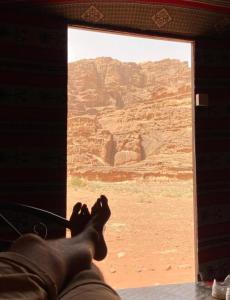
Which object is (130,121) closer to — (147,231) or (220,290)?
(147,231)

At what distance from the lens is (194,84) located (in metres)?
3.55

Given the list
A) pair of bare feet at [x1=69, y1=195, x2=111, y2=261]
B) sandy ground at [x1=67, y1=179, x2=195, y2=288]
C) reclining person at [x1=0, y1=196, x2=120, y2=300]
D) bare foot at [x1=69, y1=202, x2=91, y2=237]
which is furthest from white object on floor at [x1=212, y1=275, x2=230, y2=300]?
sandy ground at [x1=67, y1=179, x2=195, y2=288]

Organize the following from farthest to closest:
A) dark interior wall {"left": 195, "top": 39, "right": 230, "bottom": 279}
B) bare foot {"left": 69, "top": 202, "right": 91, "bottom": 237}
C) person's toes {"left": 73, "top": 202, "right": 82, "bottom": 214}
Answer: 1. dark interior wall {"left": 195, "top": 39, "right": 230, "bottom": 279}
2. person's toes {"left": 73, "top": 202, "right": 82, "bottom": 214}
3. bare foot {"left": 69, "top": 202, "right": 91, "bottom": 237}

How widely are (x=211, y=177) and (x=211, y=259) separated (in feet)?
2.36

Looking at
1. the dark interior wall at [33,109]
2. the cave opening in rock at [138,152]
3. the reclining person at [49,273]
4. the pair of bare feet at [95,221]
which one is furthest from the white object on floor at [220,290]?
the cave opening in rock at [138,152]

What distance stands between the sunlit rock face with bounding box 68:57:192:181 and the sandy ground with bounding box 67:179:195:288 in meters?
0.26

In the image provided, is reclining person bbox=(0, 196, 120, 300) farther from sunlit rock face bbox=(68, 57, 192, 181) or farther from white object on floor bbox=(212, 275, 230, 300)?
sunlit rock face bbox=(68, 57, 192, 181)

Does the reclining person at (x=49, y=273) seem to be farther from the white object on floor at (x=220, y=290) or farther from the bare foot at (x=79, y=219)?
the white object on floor at (x=220, y=290)

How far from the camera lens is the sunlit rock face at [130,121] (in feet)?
16.8

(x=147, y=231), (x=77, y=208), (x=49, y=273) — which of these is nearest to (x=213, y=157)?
(x=77, y=208)

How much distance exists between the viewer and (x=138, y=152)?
537 cm

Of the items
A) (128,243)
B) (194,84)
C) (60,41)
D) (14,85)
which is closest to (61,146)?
(14,85)

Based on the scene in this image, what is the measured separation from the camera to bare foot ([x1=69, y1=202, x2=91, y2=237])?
6.60ft

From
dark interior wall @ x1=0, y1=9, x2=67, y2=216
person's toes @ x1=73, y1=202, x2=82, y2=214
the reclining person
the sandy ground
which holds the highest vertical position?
dark interior wall @ x1=0, y1=9, x2=67, y2=216
